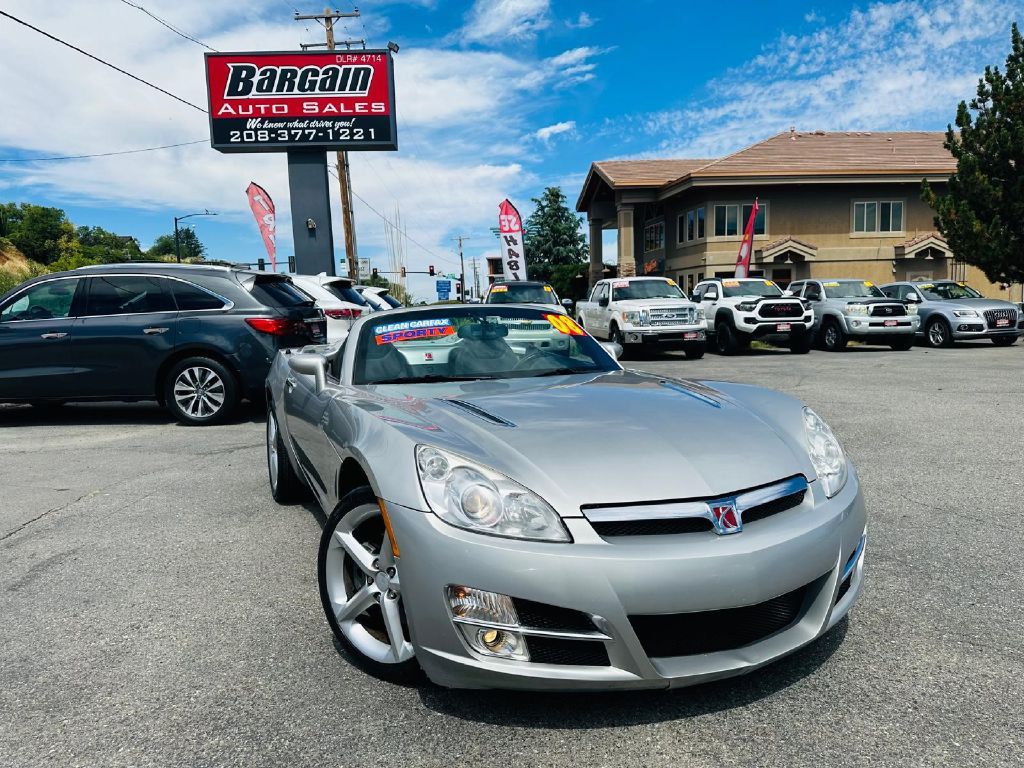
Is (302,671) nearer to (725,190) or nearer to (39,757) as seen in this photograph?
(39,757)

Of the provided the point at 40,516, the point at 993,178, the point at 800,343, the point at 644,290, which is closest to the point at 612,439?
the point at 40,516

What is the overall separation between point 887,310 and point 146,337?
50.5 feet

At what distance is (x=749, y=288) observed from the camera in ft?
60.5

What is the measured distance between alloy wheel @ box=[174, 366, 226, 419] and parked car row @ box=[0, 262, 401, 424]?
0.01m

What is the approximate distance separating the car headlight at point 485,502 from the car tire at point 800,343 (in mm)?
16118

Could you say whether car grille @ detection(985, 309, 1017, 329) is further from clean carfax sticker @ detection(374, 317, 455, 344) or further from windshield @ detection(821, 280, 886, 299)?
clean carfax sticker @ detection(374, 317, 455, 344)

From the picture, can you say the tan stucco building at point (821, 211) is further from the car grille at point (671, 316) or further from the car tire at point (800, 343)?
the car grille at point (671, 316)

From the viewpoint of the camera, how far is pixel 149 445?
7223 mm

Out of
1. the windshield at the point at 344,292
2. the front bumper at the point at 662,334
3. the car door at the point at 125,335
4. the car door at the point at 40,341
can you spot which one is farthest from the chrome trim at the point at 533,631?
the front bumper at the point at 662,334

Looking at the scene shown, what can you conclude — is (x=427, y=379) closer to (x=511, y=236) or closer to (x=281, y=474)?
(x=281, y=474)

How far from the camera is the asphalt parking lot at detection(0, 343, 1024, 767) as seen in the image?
2182 millimetres

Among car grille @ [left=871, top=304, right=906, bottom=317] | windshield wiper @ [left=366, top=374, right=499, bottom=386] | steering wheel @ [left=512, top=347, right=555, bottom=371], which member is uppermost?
steering wheel @ [left=512, top=347, right=555, bottom=371]

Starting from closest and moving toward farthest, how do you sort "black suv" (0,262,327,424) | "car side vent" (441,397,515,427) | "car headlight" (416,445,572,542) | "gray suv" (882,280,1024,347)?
"car headlight" (416,445,572,542) < "car side vent" (441,397,515,427) < "black suv" (0,262,327,424) < "gray suv" (882,280,1024,347)

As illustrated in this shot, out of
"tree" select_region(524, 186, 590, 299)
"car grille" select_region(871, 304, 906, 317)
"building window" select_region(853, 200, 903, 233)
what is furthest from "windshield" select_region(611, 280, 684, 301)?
"tree" select_region(524, 186, 590, 299)
